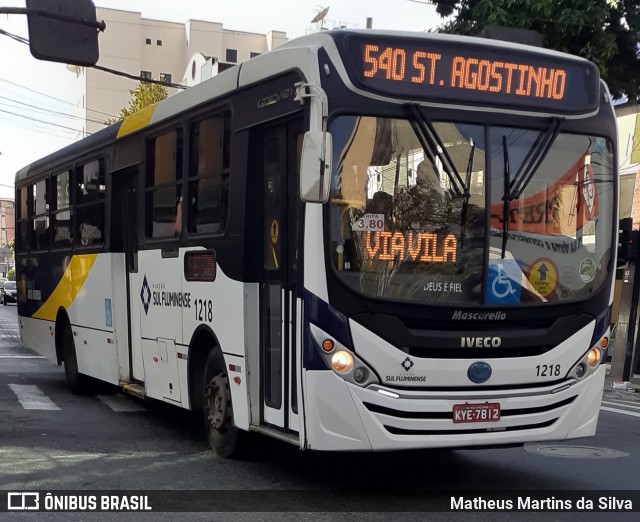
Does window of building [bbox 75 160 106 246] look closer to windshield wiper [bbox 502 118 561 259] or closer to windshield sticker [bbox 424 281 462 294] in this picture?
windshield sticker [bbox 424 281 462 294]

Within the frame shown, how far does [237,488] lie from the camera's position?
24.4 feet

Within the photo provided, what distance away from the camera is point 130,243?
11.0 metres

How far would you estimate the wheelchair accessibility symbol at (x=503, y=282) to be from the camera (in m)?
6.97

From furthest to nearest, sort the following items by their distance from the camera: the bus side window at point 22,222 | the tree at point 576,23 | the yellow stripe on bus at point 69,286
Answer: the tree at point 576,23, the bus side window at point 22,222, the yellow stripe on bus at point 69,286

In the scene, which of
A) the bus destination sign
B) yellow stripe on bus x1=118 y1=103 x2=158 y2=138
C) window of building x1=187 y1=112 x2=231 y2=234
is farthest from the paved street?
yellow stripe on bus x1=118 y1=103 x2=158 y2=138

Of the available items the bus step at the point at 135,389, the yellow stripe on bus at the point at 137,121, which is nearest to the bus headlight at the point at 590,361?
the bus step at the point at 135,389

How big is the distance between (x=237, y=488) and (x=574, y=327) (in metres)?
2.83

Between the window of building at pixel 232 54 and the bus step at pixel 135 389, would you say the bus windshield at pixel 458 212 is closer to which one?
the bus step at pixel 135 389

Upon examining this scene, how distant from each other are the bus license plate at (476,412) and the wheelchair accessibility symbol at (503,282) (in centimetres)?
74

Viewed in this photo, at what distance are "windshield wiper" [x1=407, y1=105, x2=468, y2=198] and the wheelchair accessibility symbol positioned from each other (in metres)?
0.58

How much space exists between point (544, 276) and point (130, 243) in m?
5.38

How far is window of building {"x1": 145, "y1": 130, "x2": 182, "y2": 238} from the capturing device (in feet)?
30.4

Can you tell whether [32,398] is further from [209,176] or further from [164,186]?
[209,176]

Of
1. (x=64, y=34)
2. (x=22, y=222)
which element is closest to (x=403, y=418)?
(x=64, y=34)
